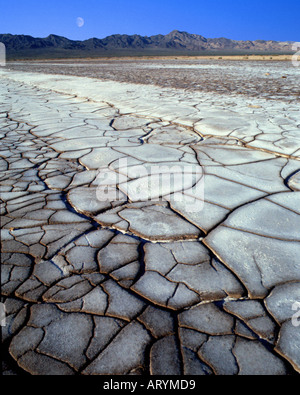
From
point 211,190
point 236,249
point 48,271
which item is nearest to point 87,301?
point 48,271

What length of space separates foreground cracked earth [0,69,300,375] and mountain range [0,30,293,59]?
5290 centimetres

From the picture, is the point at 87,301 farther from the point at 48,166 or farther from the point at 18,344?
the point at 48,166

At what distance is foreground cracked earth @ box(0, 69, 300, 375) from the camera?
83 centimetres

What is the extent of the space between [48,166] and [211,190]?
4.05ft

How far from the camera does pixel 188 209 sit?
155cm
